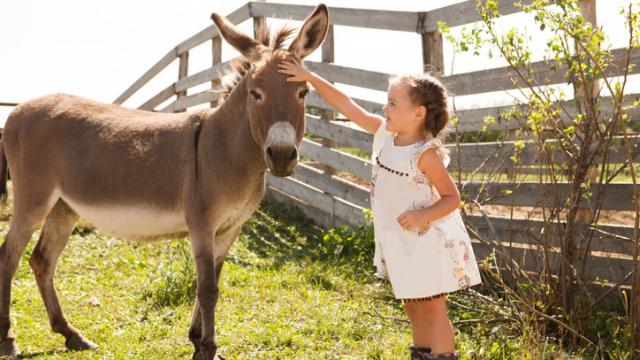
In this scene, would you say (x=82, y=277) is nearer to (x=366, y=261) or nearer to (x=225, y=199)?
(x=366, y=261)

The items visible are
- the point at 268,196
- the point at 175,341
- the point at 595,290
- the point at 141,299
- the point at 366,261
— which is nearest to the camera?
the point at 175,341

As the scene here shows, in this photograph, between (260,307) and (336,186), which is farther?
(336,186)

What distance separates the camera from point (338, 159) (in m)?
7.84

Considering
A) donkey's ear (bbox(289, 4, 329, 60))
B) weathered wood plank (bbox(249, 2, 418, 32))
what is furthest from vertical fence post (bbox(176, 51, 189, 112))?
donkey's ear (bbox(289, 4, 329, 60))

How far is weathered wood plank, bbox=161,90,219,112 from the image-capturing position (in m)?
10.8

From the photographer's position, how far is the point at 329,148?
809cm

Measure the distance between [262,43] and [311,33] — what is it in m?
0.38

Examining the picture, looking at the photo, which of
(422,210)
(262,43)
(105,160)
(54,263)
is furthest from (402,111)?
(54,263)

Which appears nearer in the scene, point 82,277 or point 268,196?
point 82,277

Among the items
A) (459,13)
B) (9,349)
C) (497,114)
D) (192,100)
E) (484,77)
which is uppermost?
(459,13)

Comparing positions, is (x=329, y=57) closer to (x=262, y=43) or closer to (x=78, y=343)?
(x=262, y=43)

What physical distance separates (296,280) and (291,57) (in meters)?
2.91

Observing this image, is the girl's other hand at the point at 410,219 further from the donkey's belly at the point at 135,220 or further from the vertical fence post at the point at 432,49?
the vertical fence post at the point at 432,49

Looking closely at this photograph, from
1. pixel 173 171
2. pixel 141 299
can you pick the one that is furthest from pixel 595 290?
pixel 141 299
